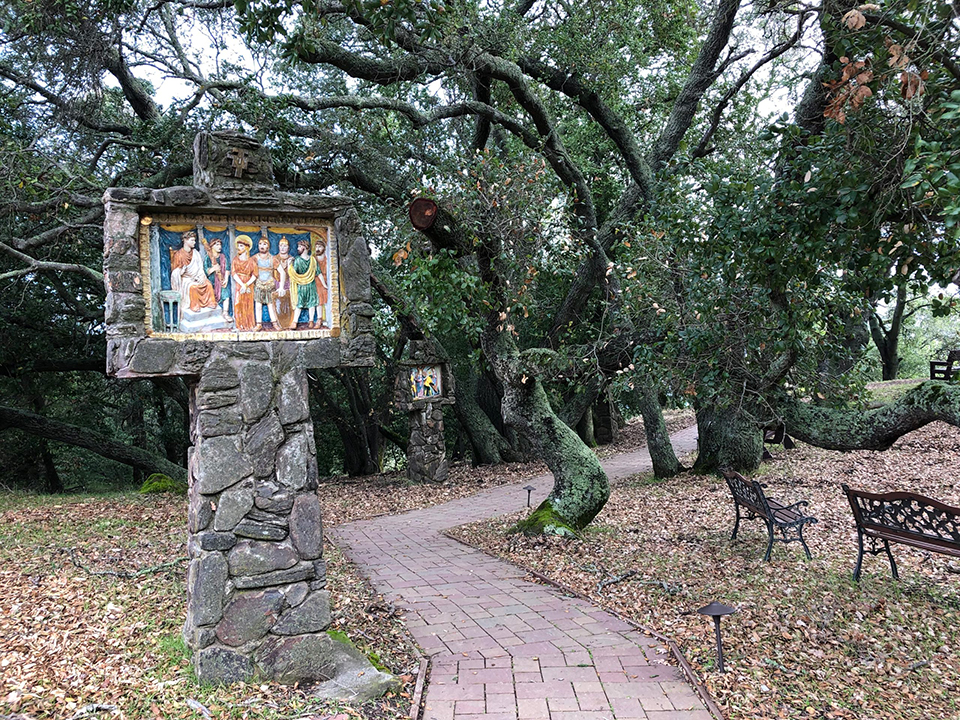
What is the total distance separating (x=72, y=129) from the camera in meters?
10.8

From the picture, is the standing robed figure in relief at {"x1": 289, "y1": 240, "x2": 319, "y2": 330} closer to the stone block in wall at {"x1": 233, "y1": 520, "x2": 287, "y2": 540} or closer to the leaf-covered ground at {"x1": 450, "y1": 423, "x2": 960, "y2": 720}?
the stone block in wall at {"x1": 233, "y1": 520, "x2": 287, "y2": 540}

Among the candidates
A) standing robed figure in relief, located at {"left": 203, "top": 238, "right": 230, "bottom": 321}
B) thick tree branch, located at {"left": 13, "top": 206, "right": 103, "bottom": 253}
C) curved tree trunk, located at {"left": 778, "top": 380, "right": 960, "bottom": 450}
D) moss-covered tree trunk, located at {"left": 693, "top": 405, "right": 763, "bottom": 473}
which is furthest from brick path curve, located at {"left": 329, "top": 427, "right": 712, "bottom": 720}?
thick tree branch, located at {"left": 13, "top": 206, "right": 103, "bottom": 253}

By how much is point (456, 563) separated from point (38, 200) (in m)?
7.81

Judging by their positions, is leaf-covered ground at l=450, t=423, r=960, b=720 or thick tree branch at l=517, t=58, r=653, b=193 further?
thick tree branch at l=517, t=58, r=653, b=193

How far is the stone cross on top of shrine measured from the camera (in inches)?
156

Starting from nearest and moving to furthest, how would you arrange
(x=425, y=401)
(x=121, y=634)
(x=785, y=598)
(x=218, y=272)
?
(x=218, y=272) → (x=121, y=634) → (x=785, y=598) → (x=425, y=401)

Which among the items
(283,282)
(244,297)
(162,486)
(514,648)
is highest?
(283,282)

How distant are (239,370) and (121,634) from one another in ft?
6.99

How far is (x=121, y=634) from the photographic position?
452 cm

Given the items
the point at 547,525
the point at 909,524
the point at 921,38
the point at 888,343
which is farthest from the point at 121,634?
the point at 888,343

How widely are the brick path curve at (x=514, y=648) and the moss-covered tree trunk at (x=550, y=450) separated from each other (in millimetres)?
1116

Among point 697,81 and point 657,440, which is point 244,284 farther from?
point 657,440

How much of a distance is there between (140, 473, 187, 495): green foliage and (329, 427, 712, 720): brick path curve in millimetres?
5193

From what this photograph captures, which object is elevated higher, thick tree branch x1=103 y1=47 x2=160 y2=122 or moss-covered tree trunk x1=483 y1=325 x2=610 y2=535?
thick tree branch x1=103 y1=47 x2=160 y2=122
